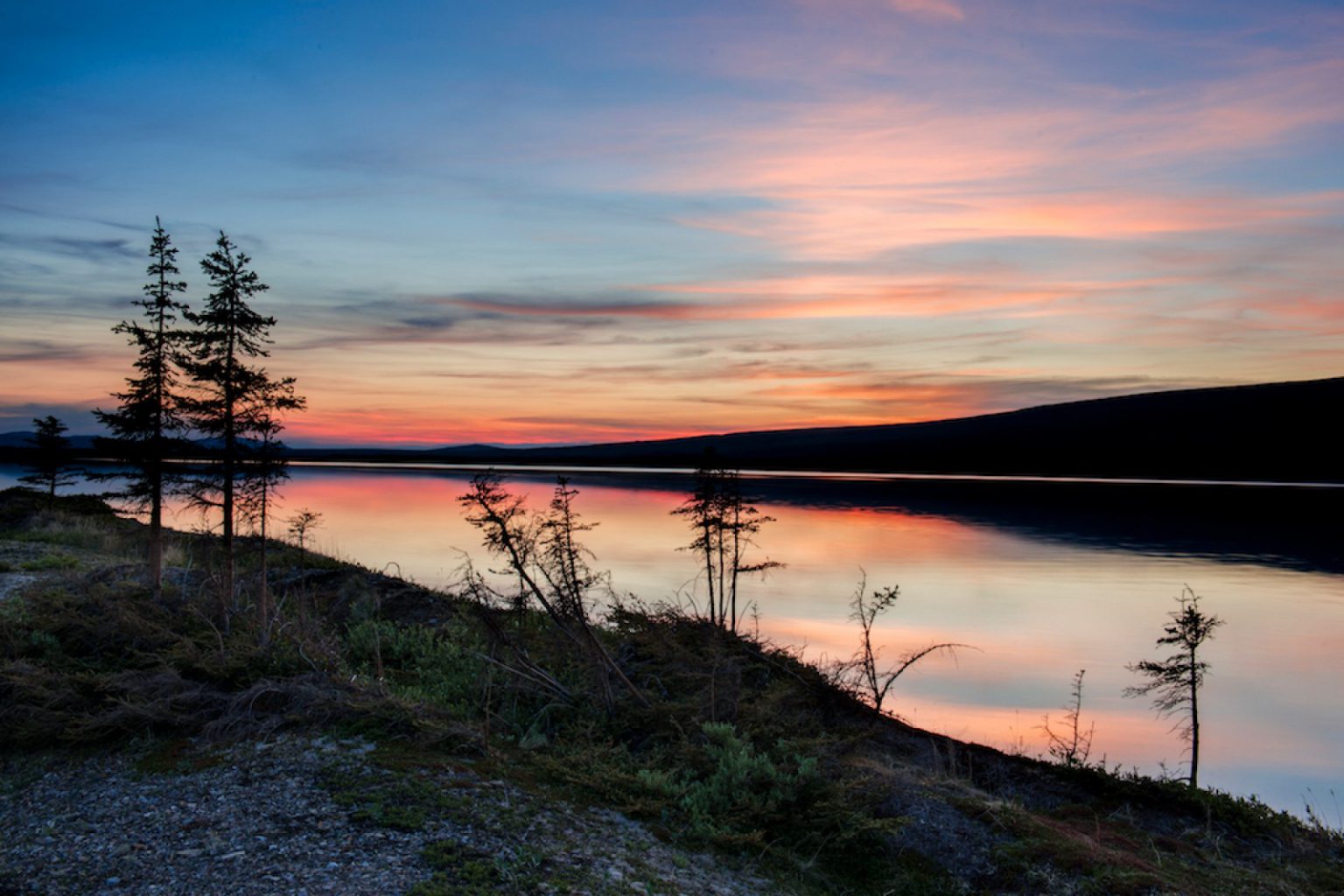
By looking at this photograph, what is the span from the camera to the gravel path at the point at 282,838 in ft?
20.4

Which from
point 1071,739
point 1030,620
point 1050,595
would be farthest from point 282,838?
point 1050,595

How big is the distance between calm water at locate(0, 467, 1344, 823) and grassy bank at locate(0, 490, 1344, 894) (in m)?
3.97

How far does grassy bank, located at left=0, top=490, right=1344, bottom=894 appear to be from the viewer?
7.82 metres

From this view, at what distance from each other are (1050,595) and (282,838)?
99.8 ft

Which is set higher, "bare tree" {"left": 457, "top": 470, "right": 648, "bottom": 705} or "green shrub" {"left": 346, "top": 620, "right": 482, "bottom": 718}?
"bare tree" {"left": 457, "top": 470, "right": 648, "bottom": 705}

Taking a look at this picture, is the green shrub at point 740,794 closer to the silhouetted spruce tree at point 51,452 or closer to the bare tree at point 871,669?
the bare tree at point 871,669

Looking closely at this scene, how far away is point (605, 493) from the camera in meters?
84.3

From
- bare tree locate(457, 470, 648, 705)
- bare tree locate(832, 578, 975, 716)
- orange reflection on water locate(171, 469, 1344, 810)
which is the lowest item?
orange reflection on water locate(171, 469, 1344, 810)

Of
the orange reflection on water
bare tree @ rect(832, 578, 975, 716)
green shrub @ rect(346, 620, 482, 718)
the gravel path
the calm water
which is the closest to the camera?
the gravel path

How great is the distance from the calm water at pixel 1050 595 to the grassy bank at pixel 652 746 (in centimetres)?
397

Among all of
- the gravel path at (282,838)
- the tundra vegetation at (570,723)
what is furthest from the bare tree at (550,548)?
the gravel path at (282,838)

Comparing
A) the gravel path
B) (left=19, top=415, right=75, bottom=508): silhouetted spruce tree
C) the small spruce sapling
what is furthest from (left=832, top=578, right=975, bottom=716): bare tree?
(left=19, top=415, right=75, bottom=508): silhouetted spruce tree

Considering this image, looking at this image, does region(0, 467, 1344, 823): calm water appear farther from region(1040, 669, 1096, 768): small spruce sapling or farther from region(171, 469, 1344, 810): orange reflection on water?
region(1040, 669, 1096, 768): small spruce sapling

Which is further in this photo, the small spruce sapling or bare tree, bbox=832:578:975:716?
the small spruce sapling
